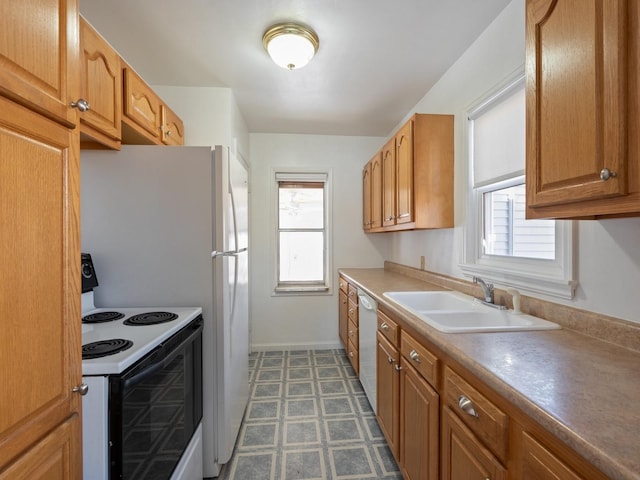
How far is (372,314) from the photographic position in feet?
6.86

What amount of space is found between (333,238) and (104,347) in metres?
2.85

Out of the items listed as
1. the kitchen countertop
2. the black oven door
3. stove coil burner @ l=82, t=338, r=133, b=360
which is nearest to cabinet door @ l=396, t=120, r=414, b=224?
the kitchen countertop

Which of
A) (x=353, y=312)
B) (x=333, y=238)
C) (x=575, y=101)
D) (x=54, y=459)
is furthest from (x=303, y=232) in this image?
(x=54, y=459)

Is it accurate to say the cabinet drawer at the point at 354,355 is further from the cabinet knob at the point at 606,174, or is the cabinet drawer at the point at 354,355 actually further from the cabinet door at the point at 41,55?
the cabinet door at the point at 41,55

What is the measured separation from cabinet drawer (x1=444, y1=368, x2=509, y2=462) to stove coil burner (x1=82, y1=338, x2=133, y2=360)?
1.13 m

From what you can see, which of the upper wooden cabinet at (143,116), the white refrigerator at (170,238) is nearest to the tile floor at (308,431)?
the white refrigerator at (170,238)

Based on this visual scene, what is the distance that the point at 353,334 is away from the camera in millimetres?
2771

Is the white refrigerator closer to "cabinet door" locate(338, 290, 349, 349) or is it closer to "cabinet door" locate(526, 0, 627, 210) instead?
"cabinet door" locate(526, 0, 627, 210)

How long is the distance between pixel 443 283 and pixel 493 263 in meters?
0.55

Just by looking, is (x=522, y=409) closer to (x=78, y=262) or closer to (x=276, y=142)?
(x=78, y=262)

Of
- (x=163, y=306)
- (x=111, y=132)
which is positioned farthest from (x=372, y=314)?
(x=111, y=132)

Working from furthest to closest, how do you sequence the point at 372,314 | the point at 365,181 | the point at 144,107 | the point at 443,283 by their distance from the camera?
the point at 365,181 < the point at 443,283 < the point at 372,314 < the point at 144,107

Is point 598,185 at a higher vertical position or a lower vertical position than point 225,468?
higher

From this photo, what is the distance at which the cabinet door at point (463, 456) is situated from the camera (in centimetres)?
88
